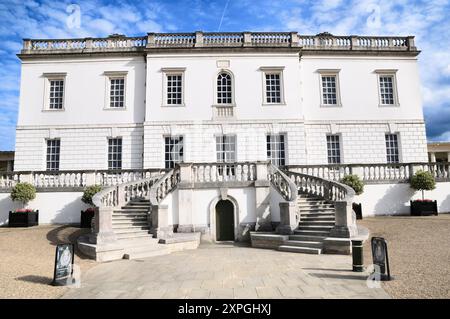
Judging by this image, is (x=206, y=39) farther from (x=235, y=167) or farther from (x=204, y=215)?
(x=204, y=215)

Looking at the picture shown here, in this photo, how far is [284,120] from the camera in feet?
69.0

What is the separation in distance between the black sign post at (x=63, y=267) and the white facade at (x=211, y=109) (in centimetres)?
1256

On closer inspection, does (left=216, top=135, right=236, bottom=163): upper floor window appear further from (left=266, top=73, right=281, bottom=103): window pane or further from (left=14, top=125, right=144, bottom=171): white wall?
(left=14, top=125, right=144, bottom=171): white wall

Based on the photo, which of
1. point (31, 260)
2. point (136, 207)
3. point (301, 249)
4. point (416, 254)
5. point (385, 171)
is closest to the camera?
point (416, 254)

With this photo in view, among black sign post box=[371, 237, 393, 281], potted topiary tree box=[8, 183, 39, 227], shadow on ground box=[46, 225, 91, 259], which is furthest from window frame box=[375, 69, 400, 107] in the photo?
potted topiary tree box=[8, 183, 39, 227]

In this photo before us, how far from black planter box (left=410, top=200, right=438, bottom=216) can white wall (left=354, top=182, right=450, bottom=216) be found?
0.57m

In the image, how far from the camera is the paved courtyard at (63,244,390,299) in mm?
6789

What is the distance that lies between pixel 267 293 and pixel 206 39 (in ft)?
62.2

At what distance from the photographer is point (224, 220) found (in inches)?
609

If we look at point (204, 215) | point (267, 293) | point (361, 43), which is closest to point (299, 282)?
point (267, 293)

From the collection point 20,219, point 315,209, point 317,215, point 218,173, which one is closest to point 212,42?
point 218,173

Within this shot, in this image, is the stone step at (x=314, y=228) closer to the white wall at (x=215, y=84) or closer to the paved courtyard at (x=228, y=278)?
the paved courtyard at (x=228, y=278)

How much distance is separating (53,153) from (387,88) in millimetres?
23790

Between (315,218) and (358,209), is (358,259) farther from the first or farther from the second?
(358,209)
